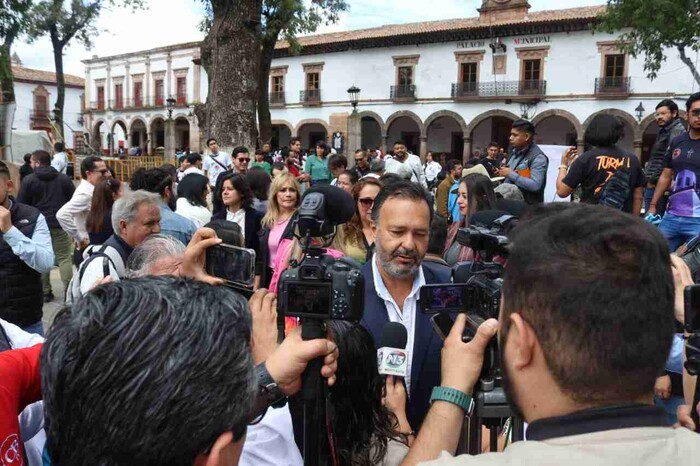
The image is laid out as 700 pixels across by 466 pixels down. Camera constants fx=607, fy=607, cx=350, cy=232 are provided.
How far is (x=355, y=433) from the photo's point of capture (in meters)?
1.77

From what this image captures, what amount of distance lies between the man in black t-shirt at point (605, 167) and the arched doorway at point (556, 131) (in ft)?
91.9

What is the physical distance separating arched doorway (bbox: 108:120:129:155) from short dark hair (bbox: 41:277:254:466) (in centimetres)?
5055

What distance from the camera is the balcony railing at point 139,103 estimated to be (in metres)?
44.4

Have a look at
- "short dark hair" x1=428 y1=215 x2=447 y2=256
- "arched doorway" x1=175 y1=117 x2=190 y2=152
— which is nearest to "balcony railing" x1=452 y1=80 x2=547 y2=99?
"arched doorway" x1=175 y1=117 x2=190 y2=152

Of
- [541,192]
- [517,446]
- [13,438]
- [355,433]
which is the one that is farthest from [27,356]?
[541,192]

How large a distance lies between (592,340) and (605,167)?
3.69m

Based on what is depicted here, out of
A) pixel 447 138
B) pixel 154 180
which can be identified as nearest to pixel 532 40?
pixel 447 138

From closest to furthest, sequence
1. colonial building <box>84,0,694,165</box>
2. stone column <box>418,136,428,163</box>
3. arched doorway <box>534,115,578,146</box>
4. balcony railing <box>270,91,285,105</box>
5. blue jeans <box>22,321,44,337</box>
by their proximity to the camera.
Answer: blue jeans <box>22,321,44,337</box> < colonial building <box>84,0,694,165</box> < arched doorway <box>534,115,578,146</box> < stone column <box>418,136,428,163</box> < balcony railing <box>270,91,285,105</box>

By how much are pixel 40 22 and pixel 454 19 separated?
2185 cm

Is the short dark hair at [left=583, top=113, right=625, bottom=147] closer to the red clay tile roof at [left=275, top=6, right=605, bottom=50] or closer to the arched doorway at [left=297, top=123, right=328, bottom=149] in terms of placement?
the red clay tile roof at [left=275, top=6, right=605, bottom=50]

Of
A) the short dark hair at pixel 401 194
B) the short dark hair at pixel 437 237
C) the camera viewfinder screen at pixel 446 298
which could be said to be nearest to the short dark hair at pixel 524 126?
the short dark hair at pixel 437 237

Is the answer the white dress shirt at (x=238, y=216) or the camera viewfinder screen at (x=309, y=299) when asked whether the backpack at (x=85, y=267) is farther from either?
the white dress shirt at (x=238, y=216)

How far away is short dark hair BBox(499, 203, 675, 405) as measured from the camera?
110 cm

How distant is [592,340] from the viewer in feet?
3.63
